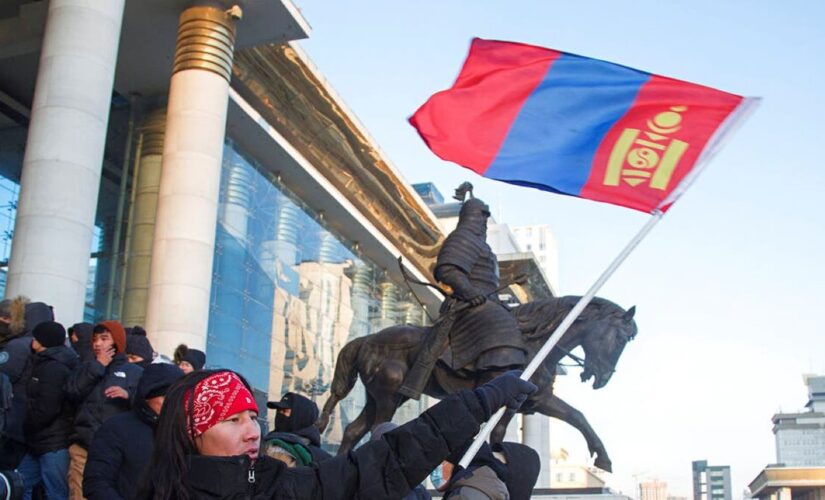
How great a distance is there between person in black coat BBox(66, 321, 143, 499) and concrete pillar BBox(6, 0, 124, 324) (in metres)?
6.02

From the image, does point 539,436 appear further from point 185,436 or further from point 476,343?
point 185,436

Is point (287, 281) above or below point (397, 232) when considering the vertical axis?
below

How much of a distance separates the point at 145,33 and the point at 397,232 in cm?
1516

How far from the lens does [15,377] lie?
617cm

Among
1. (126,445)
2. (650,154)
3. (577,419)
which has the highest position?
(650,154)

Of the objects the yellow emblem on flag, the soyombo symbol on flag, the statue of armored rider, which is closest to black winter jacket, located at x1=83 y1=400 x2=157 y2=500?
the soyombo symbol on flag

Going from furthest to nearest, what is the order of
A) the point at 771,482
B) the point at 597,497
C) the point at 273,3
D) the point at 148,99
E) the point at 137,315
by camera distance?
the point at 771,482, the point at 148,99, the point at 137,315, the point at 273,3, the point at 597,497

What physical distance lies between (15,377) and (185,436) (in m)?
4.07

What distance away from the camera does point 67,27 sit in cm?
1276

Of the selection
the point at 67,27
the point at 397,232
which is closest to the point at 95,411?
the point at 67,27

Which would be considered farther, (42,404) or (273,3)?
(273,3)

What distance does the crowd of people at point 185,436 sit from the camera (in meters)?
2.53

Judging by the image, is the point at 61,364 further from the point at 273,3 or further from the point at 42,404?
the point at 273,3

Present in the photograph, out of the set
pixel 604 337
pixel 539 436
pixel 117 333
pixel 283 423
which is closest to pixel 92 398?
pixel 117 333
